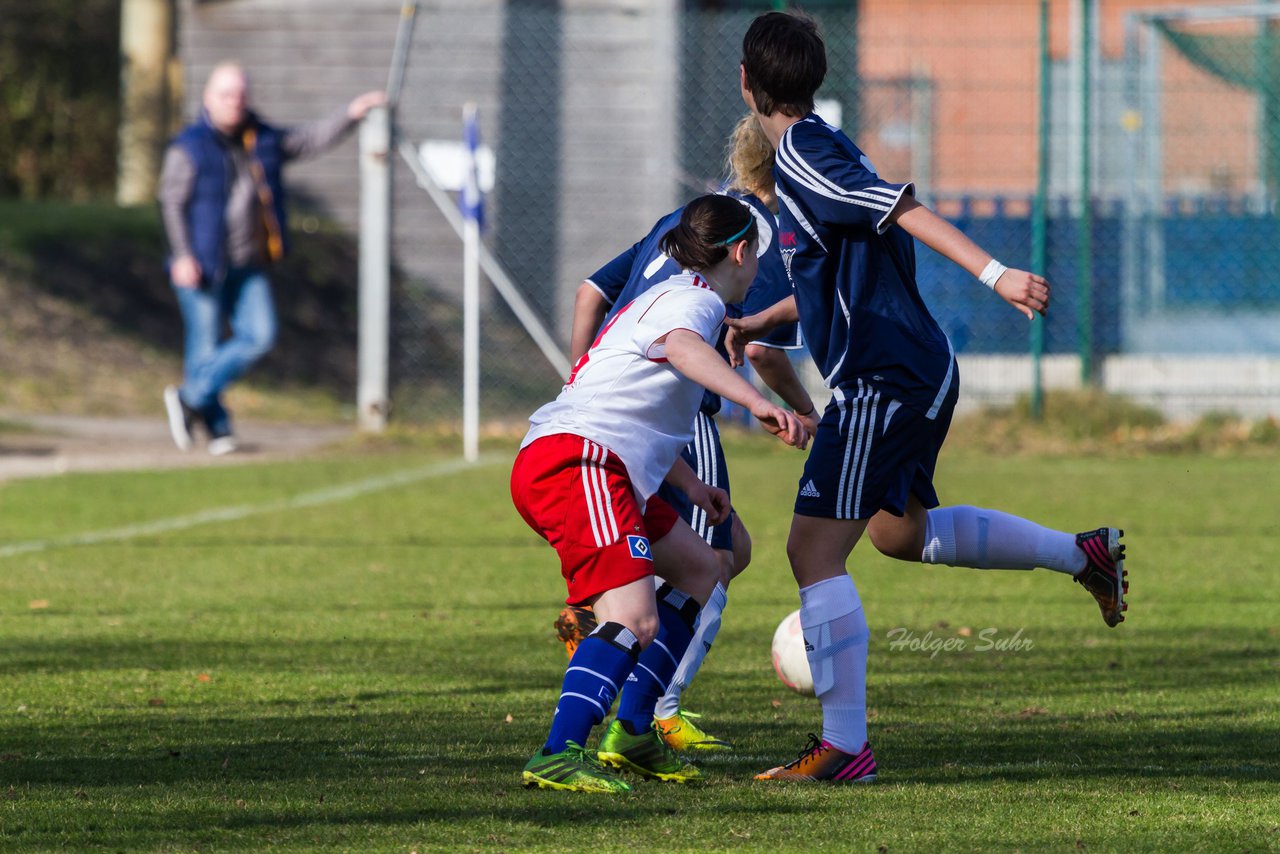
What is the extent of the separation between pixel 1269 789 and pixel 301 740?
2257mm

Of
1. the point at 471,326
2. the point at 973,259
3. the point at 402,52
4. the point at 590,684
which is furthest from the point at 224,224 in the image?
the point at 973,259

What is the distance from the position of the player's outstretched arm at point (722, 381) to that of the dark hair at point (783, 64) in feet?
2.32

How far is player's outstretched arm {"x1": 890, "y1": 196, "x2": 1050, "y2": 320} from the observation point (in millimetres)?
3951

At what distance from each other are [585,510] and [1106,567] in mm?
1544

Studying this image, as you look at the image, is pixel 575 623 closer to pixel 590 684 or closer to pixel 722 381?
pixel 590 684

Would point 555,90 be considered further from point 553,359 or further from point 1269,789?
point 1269,789

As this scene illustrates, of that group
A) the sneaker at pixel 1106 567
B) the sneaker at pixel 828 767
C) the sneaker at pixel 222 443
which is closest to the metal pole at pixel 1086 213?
the sneaker at pixel 222 443

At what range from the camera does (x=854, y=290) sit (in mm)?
4316

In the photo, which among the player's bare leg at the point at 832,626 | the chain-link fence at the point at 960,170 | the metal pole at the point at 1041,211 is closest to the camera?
the player's bare leg at the point at 832,626

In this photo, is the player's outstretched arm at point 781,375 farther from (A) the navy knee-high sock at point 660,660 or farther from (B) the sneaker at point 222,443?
(B) the sneaker at point 222,443

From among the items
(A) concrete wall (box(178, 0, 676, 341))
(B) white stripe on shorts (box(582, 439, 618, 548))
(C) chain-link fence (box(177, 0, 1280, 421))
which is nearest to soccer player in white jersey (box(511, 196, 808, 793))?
(B) white stripe on shorts (box(582, 439, 618, 548))

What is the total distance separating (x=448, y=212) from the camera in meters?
14.3

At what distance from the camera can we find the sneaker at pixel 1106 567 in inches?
192

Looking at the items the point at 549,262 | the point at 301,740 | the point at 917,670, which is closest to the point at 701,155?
the point at 549,262
